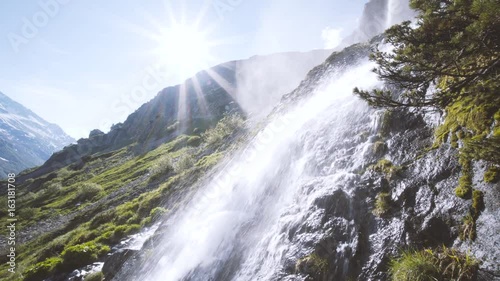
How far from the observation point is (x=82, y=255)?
29516 millimetres

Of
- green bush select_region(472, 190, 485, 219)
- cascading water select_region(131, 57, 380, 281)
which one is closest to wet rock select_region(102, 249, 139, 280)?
cascading water select_region(131, 57, 380, 281)

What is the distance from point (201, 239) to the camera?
2014 cm

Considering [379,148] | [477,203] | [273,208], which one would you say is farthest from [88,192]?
[477,203]

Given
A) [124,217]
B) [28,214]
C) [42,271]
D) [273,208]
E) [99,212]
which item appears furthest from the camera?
[28,214]

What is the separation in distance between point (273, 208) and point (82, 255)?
23.9 metres

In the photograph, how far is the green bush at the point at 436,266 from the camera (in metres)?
7.42

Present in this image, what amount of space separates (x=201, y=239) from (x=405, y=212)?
1418 centimetres

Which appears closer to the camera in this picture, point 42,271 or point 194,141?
point 42,271

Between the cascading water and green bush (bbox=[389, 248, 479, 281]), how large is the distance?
8.04 feet

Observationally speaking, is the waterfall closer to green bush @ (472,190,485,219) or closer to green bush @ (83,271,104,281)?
green bush @ (472,190,485,219)

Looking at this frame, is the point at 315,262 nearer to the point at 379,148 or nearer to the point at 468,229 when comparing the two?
the point at 468,229

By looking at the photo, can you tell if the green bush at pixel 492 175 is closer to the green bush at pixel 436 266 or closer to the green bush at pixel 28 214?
the green bush at pixel 436 266

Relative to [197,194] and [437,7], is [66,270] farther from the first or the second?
[437,7]

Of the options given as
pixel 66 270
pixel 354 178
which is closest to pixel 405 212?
pixel 354 178
